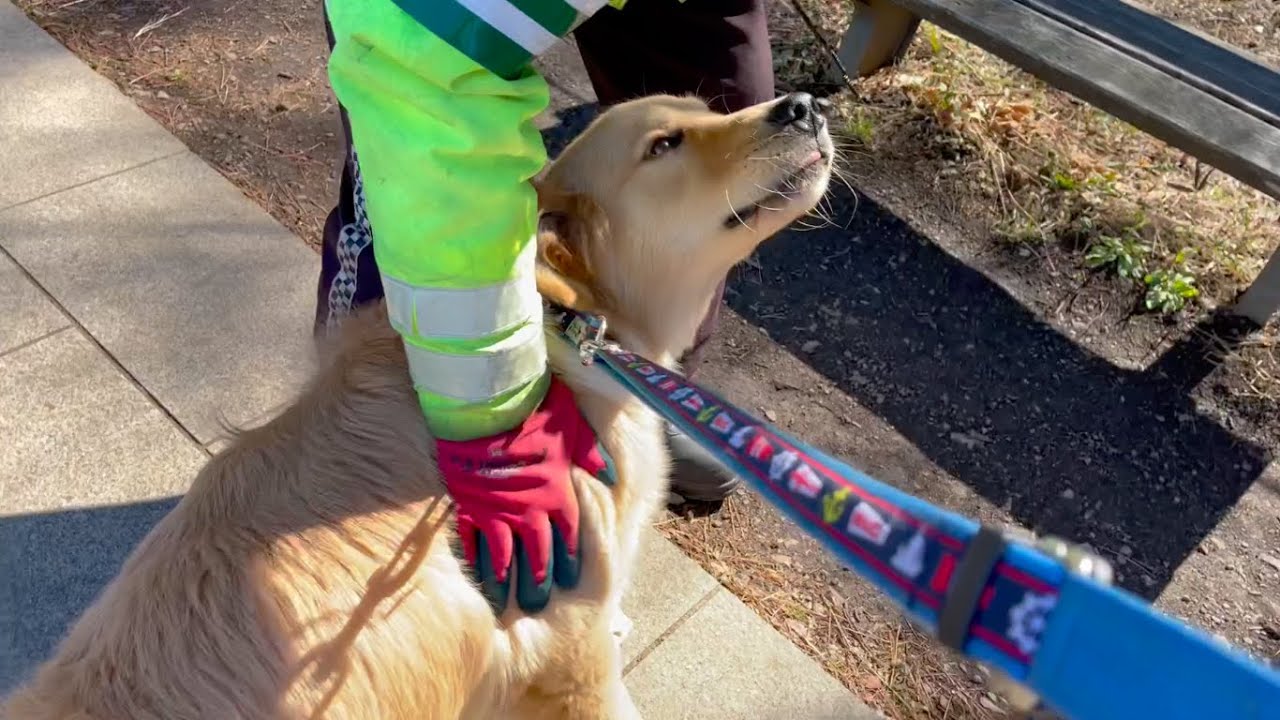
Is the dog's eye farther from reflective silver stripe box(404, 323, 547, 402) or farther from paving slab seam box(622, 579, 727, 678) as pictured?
paving slab seam box(622, 579, 727, 678)

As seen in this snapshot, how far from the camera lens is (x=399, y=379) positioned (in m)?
1.83

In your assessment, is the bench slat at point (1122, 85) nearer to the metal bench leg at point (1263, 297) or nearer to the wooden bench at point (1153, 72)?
the wooden bench at point (1153, 72)

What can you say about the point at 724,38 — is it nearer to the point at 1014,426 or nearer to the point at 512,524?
the point at 512,524

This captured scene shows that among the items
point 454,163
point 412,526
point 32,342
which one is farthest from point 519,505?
point 32,342

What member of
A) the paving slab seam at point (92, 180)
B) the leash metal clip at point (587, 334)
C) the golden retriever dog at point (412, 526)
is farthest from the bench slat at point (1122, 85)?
the paving slab seam at point (92, 180)

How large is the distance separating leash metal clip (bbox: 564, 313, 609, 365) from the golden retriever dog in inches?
2.2

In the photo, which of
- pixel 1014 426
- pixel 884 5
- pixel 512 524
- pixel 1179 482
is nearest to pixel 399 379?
pixel 512 524

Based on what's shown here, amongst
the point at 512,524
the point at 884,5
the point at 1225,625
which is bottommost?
the point at 1225,625

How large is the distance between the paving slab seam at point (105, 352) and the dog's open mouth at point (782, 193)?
1.74 meters

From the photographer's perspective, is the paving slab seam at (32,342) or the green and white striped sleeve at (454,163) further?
the paving slab seam at (32,342)

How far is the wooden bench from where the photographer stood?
123 inches

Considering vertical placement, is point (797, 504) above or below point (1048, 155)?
above

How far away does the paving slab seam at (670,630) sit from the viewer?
2502mm

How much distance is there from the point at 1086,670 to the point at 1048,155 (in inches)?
150
